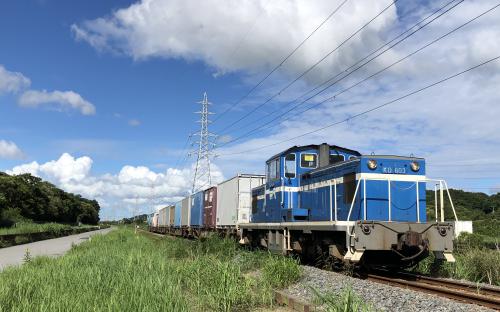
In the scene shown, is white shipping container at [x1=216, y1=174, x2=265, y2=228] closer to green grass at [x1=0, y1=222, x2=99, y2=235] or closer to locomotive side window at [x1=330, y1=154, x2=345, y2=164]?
locomotive side window at [x1=330, y1=154, x2=345, y2=164]

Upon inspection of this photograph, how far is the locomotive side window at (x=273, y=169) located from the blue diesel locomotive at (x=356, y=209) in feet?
0.43

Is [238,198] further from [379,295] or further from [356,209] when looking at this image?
[379,295]

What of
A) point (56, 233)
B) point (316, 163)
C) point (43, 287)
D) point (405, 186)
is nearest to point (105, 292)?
point (43, 287)

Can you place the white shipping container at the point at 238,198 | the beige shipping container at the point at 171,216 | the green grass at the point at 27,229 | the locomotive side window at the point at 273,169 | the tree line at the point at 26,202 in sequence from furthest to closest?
the tree line at the point at 26,202, the beige shipping container at the point at 171,216, the green grass at the point at 27,229, the white shipping container at the point at 238,198, the locomotive side window at the point at 273,169

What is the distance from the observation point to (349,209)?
40.3 feet

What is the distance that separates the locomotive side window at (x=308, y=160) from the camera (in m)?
15.3

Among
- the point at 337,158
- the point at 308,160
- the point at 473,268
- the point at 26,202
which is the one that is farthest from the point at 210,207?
the point at 26,202

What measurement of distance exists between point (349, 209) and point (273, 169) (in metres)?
4.64

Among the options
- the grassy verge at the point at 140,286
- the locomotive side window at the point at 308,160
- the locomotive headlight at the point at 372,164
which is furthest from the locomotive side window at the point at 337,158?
the grassy verge at the point at 140,286

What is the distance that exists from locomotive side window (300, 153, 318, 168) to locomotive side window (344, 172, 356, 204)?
9.23ft

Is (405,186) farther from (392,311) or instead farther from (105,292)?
(105,292)

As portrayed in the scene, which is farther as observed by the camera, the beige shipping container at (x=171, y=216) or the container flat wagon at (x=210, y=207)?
the beige shipping container at (x=171, y=216)

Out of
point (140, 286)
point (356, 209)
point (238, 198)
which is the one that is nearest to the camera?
point (140, 286)

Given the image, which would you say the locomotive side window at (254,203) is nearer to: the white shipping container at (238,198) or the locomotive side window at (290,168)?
the white shipping container at (238,198)
